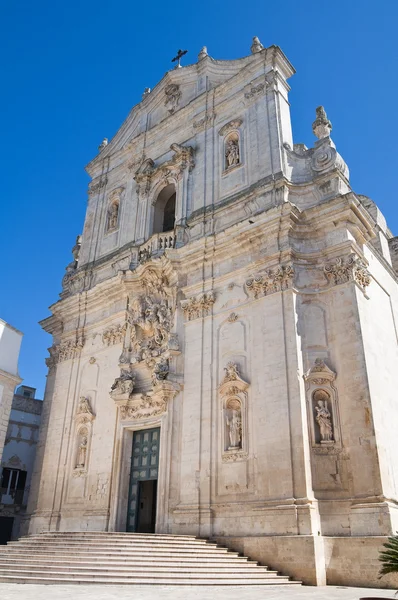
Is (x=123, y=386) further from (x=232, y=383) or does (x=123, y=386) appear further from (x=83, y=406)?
(x=232, y=383)

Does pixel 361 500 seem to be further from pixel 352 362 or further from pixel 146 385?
pixel 146 385

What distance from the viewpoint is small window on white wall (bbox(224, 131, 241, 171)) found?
18.1 m

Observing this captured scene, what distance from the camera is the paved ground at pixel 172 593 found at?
7.30 m

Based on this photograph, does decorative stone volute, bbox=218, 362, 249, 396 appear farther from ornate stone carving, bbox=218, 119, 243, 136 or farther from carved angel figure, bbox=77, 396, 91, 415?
ornate stone carving, bbox=218, 119, 243, 136

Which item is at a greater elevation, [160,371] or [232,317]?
[232,317]

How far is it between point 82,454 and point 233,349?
6.77 metres

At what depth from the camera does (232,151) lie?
18266 millimetres

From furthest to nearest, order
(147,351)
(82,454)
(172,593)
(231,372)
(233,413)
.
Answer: (82,454)
(147,351)
(231,372)
(233,413)
(172,593)

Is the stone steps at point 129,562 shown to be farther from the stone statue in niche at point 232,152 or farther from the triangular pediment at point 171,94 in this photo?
the triangular pediment at point 171,94

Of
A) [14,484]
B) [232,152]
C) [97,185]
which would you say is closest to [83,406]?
[14,484]

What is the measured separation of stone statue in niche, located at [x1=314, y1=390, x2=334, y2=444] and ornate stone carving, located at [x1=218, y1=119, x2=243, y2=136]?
10.4 meters

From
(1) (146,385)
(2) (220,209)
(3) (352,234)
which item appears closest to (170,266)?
(2) (220,209)

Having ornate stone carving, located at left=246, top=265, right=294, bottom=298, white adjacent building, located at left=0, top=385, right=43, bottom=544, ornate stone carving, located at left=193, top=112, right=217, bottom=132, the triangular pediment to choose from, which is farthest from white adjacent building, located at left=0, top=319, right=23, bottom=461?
ornate stone carving, located at left=193, top=112, right=217, bottom=132

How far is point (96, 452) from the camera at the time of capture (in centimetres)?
1689
